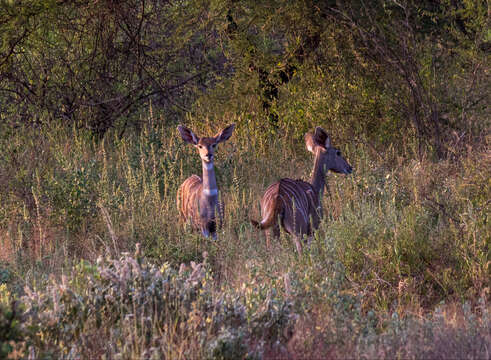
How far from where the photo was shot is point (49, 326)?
4188 mm

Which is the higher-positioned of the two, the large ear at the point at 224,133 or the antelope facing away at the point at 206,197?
the large ear at the point at 224,133

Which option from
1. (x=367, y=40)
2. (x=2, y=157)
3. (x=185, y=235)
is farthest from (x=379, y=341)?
(x=367, y=40)

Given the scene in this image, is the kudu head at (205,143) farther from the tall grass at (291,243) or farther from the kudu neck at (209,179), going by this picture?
the tall grass at (291,243)

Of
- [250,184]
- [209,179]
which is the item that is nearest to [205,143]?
[209,179]

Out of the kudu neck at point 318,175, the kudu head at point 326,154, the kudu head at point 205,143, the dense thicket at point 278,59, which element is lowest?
the kudu neck at point 318,175

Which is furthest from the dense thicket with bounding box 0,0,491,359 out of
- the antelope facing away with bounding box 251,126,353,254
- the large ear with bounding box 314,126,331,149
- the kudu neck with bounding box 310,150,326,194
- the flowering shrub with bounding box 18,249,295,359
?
the large ear with bounding box 314,126,331,149

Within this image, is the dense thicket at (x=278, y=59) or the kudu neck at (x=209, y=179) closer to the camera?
the kudu neck at (x=209, y=179)

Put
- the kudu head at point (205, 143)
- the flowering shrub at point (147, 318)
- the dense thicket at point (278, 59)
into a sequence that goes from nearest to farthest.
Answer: the flowering shrub at point (147, 318) → the kudu head at point (205, 143) → the dense thicket at point (278, 59)

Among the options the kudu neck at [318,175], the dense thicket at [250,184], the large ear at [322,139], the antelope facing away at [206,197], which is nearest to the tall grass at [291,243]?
the dense thicket at [250,184]

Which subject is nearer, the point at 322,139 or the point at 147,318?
the point at 147,318

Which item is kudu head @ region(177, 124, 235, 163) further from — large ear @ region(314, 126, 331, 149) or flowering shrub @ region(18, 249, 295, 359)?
flowering shrub @ region(18, 249, 295, 359)

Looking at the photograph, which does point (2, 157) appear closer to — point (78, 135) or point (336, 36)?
point (78, 135)

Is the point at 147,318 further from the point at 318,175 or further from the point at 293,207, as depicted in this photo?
the point at 318,175

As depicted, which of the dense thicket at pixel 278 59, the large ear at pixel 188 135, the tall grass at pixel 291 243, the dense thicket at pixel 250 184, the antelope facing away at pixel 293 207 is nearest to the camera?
the dense thicket at pixel 250 184
